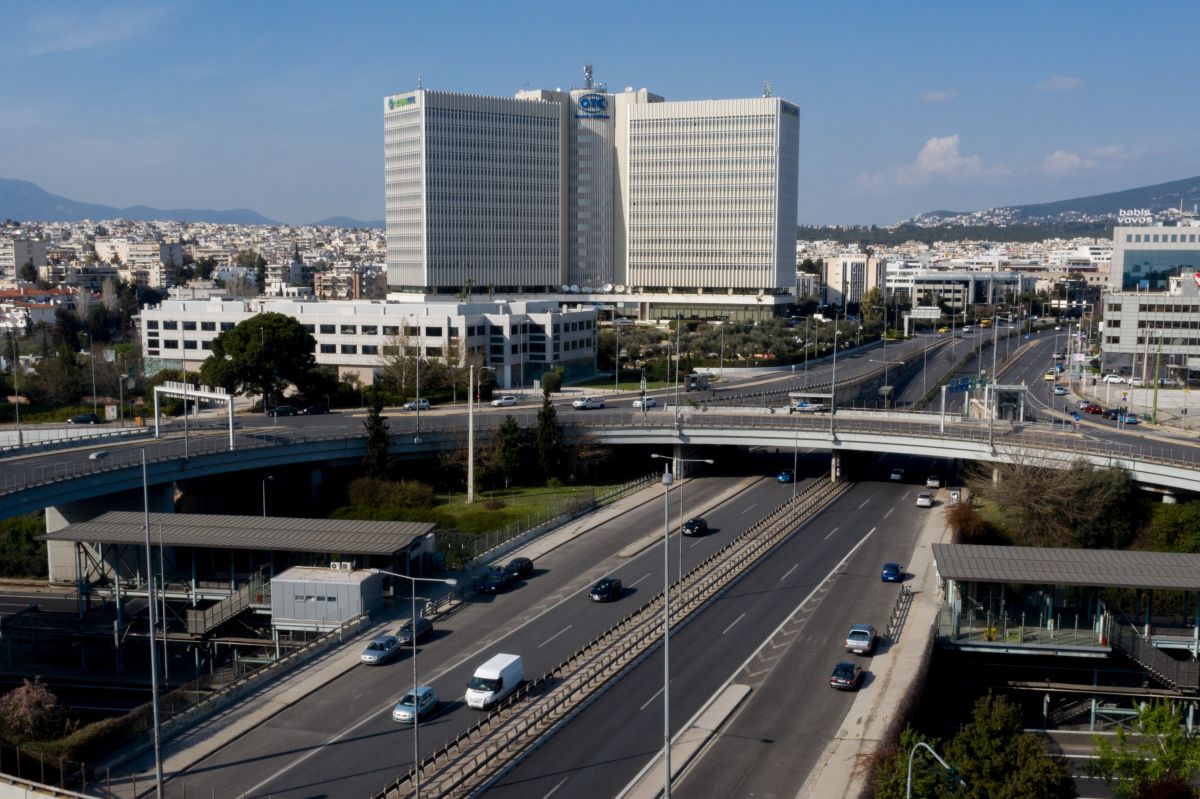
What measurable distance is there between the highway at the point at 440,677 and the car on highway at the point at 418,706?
0.39 meters

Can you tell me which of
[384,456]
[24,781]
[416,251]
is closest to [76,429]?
[384,456]

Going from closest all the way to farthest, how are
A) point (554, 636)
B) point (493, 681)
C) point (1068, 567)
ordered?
point (493, 681), point (554, 636), point (1068, 567)

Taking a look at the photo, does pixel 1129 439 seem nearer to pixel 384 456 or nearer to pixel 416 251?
pixel 384 456

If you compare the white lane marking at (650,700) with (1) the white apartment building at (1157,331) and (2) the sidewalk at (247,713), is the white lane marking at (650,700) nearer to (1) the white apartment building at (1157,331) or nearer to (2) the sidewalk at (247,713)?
(2) the sidewalk at (247,713)

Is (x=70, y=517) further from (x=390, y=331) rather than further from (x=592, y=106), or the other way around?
(x=592, y=106)

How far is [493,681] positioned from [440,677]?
416 centimetres

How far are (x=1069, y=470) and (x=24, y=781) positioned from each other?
56.1 m

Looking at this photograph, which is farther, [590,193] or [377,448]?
[590,193]

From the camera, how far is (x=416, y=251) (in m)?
181

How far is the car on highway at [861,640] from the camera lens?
43.2 m

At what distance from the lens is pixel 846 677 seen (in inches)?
1560

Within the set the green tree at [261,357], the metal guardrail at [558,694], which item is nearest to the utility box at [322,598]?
the metal guardrail at [558,694]

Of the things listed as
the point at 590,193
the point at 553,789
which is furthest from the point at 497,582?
the point at 590,193

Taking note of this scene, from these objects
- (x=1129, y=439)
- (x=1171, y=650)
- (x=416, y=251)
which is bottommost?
(x=1171, y=650)
